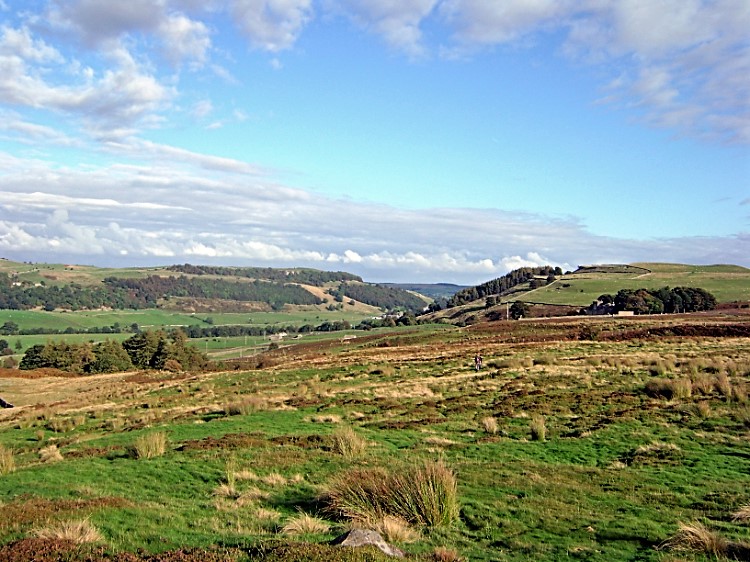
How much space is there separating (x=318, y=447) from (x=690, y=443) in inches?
418

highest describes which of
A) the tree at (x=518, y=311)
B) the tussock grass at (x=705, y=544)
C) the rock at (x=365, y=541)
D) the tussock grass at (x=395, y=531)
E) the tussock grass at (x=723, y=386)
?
the rock at (x=365, y=541)

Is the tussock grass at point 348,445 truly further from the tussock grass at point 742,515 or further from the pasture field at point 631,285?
the pasture field at point 631,285

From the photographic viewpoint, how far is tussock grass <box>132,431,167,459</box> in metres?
17.2

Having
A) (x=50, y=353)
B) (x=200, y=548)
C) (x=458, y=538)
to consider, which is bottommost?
(x=50, y=353)

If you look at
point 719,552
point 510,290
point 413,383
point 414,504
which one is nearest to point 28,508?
point 414,504

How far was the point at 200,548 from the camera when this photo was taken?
771 cm

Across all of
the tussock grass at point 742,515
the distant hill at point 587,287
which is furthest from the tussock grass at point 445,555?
the distant hill at point 587,287

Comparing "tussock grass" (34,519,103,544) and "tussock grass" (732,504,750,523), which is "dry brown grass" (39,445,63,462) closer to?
"tussock grass" (34,519,103,544)

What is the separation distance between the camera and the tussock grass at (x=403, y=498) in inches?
405

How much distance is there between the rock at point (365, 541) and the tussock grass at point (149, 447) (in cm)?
1116

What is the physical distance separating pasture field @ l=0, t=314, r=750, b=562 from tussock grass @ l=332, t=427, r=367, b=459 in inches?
2.5

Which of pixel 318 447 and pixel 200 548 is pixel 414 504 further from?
pixel 318 447

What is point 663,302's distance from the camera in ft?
350

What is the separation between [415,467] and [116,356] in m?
77.6
